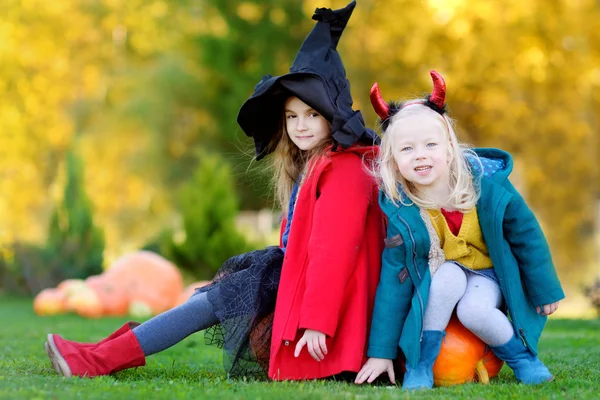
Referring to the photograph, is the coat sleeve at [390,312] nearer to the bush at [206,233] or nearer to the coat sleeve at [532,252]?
the coat sleeve at [532,252]

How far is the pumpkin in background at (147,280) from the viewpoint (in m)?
8.88

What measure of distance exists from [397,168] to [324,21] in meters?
0.87

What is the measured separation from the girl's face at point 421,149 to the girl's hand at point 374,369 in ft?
2.81

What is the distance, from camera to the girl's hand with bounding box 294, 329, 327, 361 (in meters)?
3.64

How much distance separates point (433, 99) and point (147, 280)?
19.2 feet

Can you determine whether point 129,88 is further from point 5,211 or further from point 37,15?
point 5,211

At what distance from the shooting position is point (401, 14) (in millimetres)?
17344

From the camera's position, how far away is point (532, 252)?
3660 millimetres

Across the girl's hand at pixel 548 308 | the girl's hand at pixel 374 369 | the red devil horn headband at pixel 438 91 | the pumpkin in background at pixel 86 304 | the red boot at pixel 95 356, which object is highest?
the red devil horn headband at pixel 438 91

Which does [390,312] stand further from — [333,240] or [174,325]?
[174,325]

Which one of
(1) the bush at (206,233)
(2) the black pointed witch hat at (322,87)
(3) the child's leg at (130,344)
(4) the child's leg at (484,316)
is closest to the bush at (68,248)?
(1) the bush at (206,233)

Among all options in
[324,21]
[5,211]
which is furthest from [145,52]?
[324,21]

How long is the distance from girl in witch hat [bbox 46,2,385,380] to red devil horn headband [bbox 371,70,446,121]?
12cm

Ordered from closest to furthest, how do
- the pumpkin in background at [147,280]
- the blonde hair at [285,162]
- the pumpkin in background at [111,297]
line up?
the blonde hair at [285,162] < the pumpkin in background at [111,297] < the pumpkin in background at [147,280]
